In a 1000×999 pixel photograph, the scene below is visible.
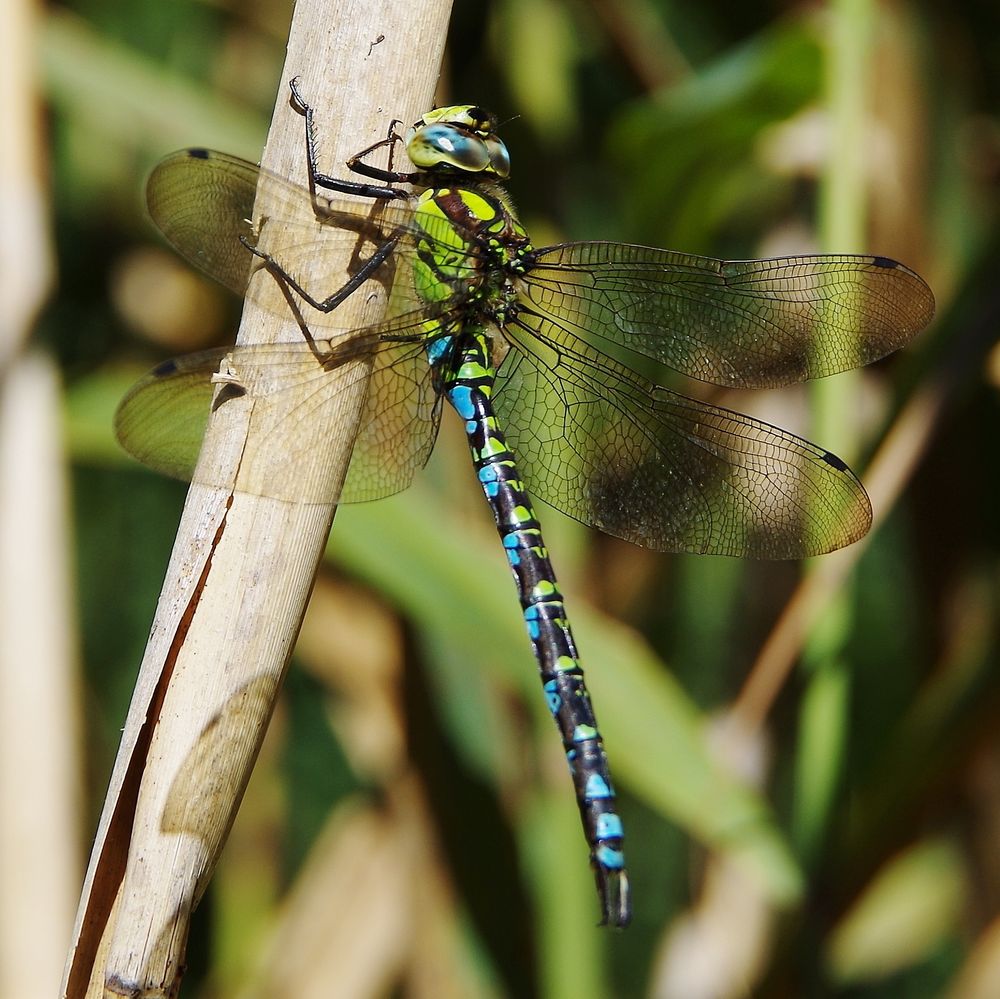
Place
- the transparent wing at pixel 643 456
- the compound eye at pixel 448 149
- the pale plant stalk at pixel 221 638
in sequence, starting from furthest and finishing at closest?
the transparent wing at pixel 643 456 < the compound eye at pixel 448 149 < the pale plant stalk at pixel 221 638

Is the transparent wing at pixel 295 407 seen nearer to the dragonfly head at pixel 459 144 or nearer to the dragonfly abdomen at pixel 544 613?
the dragonfly abdomen at pixel 544 613

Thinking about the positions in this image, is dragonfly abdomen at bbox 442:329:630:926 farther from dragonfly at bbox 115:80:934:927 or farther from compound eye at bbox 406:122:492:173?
compound eye at bbox 406:122:492:173

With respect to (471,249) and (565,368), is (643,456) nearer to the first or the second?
(565,368)

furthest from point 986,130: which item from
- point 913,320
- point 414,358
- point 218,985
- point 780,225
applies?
point 218,985

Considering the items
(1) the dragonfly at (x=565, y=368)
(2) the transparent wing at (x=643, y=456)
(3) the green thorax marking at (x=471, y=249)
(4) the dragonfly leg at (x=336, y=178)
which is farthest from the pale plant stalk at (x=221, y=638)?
(2) the transparent wing at (x=643, y=456)

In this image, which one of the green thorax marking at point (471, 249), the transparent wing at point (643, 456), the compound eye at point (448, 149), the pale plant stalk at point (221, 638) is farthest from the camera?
the transparent wing at point (643, 456)

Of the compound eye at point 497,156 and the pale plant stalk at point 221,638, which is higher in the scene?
the compound eye at point 497,156

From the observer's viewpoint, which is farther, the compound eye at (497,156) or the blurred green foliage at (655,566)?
the blurred green foliage at (655,566)

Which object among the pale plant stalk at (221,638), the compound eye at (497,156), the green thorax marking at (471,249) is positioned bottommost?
the pale plant stalk at (221,638)
